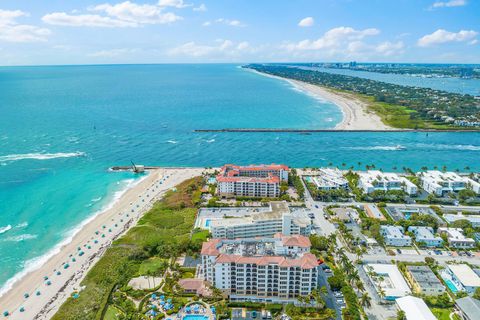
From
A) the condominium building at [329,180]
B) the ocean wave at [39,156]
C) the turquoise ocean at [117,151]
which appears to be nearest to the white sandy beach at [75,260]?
the turquoise ocean at [117,151]

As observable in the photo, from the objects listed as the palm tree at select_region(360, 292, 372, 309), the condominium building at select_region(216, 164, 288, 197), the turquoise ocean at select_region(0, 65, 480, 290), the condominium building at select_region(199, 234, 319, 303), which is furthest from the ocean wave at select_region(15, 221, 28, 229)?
the palm tree at select_region(360, 292, 372, 309)

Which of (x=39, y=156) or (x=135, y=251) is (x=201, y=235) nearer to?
(x=135, y=251)

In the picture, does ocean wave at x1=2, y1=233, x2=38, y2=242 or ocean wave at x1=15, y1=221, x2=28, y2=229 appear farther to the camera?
ocean wave at x1=15, y1=221, x2=28, y2=229

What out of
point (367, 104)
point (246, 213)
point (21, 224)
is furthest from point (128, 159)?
point (367, 104)

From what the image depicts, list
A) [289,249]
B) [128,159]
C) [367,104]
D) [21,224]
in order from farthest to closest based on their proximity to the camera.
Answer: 1. [367,104]
2. [128,159]
3. [21,224]
4. [289,249]

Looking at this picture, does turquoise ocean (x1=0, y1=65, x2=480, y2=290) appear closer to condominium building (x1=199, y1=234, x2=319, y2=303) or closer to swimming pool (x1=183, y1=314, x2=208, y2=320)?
swimming pool (x1=183, y1=314, x2=208, y2=320)

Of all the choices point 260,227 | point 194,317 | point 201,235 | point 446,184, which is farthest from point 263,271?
point 446,184

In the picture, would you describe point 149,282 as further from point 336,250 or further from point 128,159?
point 128,159
